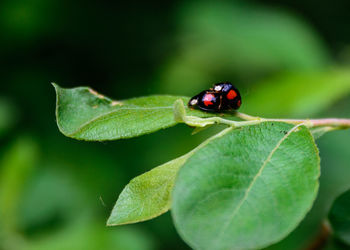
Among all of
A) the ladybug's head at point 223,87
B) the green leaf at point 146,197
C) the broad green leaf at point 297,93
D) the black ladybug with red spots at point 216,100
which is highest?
the ladybug's head at point 223,87

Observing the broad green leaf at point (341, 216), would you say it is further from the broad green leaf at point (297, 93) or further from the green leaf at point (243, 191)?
the broad green leaf at point (297, 93)

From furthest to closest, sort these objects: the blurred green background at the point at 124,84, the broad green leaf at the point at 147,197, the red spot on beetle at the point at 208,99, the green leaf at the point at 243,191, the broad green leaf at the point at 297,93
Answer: the broad green leaf at the point at 297,93 → the blurred green background at the point at 124,84 → the red spot on beetle at the point at 208,99 → the broad green leaf at the point at 147,197 → the green leaf at the point at 243,191

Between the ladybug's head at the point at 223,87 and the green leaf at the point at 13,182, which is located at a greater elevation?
the ladybug's head at the point at 223,87

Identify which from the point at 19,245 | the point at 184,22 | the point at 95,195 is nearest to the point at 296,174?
the point at 19,245

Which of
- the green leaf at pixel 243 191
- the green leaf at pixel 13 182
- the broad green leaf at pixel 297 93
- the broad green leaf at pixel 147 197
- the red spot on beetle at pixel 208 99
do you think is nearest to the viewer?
the green leaf at pixel 243 191

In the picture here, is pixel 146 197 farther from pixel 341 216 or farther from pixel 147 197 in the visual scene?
pixel 341 216

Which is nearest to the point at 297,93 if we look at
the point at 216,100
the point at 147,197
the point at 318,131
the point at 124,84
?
the point at 124,84

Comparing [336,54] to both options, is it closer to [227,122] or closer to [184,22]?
[184,22]

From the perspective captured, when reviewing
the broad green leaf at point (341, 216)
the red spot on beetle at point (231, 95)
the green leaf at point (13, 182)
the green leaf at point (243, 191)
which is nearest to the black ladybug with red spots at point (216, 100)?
the red spot on beetle at point (231, 95)
